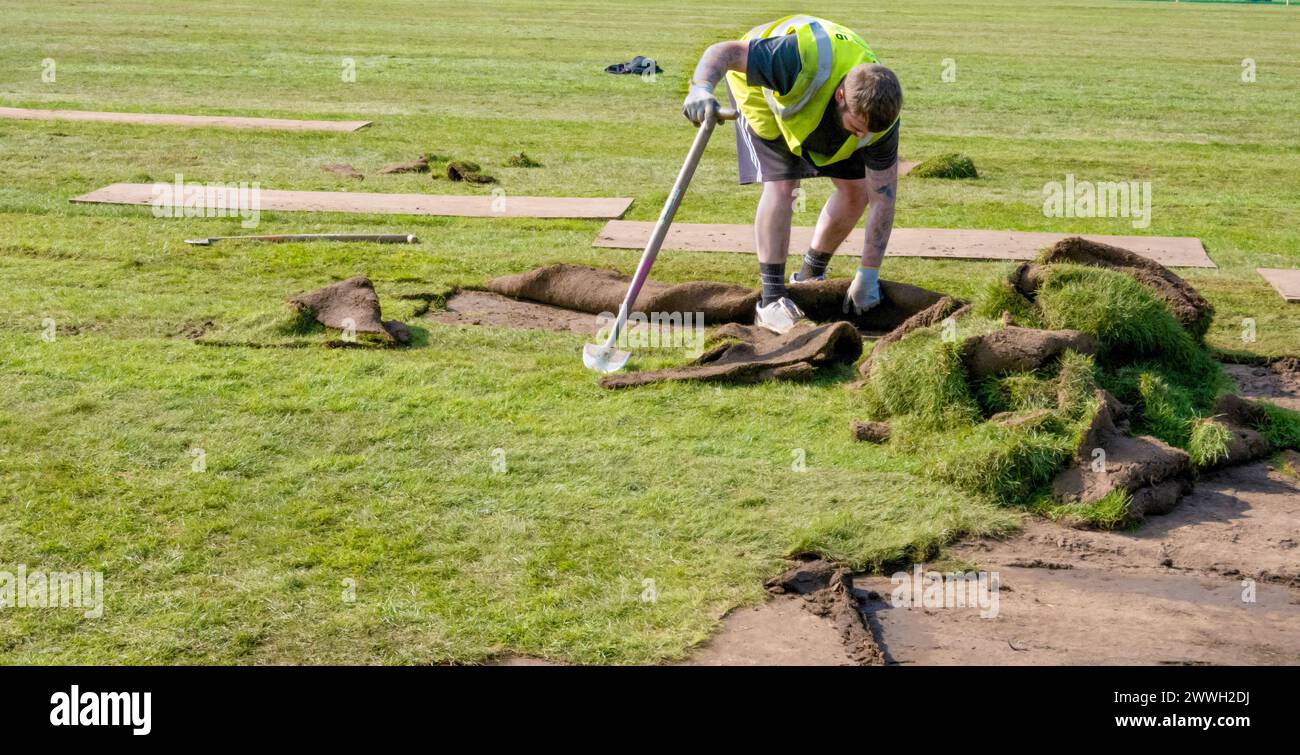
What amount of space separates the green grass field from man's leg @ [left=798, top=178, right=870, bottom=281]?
0.74 metres

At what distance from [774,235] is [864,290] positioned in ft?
2.01

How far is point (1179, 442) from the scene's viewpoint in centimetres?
583

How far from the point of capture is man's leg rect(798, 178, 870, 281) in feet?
25.6

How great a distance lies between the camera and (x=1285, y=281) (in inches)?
350

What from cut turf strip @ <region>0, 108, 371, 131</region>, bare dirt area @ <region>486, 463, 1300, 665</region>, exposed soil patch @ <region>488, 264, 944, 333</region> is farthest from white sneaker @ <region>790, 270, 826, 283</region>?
cut turf strip @ <region>0, 108, 371, 131</region>

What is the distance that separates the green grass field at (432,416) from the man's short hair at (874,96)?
137 centimetres

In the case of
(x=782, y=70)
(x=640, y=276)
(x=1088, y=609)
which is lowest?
(x=1088, y=609)

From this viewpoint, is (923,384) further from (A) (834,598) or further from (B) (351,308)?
(B) (351,308)

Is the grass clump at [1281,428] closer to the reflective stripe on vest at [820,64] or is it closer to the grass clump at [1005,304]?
the grass clump at [1005,304]

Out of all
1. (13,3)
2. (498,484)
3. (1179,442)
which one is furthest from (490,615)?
(13,3)

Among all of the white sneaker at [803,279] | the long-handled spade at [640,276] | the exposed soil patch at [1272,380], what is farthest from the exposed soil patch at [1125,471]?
the white sneaker at [803,279]

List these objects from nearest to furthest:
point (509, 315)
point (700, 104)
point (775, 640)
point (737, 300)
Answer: point (775, 640), point (700, 104), point (737, 300), point (509, 315)

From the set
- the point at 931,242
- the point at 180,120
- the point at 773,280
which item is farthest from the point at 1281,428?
the point at 180,120
